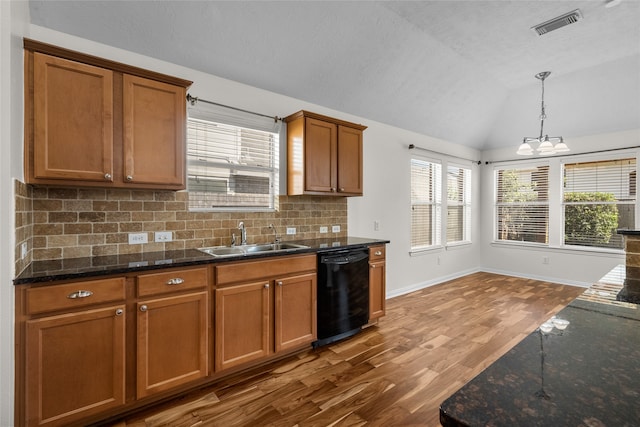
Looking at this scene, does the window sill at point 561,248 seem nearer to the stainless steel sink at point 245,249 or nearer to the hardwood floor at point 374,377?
the hardwood floor at point 374,377

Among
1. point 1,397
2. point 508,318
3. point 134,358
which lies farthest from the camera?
point 508,318

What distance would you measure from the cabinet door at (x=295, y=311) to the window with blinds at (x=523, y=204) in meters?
5.12

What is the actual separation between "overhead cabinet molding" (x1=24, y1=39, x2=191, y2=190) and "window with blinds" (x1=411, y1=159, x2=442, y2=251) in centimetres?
382

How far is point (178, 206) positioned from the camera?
9.31 feet

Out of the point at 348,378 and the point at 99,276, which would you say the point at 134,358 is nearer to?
the point at 99,276

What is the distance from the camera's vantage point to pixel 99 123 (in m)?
2.19

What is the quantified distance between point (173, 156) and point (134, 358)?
4.83 feet

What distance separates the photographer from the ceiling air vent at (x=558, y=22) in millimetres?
3162

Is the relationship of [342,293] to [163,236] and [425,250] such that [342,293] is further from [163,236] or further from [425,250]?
[425,250]

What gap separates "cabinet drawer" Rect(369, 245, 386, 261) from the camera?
349 cm

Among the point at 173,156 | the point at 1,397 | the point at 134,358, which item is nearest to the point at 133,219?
the point at 173,156

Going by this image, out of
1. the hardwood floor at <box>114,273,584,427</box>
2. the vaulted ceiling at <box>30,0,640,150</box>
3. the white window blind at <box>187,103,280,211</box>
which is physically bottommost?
the hardwood floor at <box>114,273,584,427</box>

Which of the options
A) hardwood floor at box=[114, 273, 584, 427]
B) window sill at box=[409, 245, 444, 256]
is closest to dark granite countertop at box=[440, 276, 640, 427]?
hardwood floor at box=[114, 273, 584, 427]

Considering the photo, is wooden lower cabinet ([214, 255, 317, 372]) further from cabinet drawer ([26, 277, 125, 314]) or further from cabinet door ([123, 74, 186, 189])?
cabinet door ([123, 74, 186, 189])
